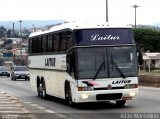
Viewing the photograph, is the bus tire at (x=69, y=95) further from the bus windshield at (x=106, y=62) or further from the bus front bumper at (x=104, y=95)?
the bus windshield at (x=106, y=62)

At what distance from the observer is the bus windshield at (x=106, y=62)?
59.4ft

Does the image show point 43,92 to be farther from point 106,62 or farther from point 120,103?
point 106,62

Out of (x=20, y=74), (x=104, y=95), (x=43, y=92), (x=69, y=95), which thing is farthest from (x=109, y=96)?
(x=20, y=74)

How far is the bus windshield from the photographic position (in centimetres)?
1811

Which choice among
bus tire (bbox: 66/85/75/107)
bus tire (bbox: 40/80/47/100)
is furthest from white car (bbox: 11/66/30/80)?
bus tire (bbox: 66/85/75/107)

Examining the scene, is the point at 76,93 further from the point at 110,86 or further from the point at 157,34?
the point at 157,34

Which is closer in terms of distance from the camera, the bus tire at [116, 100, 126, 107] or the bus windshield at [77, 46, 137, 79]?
the bus windshield at [77, 46, 137, 79]

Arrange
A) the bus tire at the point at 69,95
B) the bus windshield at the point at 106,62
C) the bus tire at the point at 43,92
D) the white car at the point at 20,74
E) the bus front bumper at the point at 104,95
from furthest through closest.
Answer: the white car at the point at 20,74
the bus tire at the point at 43,92
the bus tire at the point at 69,95
the bus windshield at the point at 106,62
the bus front bumper at the point at 104,95

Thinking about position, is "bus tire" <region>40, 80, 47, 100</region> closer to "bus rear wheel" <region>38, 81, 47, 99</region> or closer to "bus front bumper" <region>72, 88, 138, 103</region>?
"bus rear wheel" <region>38, 81, 47, 99</region>

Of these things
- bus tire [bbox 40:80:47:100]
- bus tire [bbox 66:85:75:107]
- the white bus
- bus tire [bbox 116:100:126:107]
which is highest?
the white bus

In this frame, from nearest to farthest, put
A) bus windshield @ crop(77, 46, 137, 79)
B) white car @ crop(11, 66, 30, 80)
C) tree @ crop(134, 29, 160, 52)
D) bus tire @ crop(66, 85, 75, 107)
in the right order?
bus windshield @ crop(77, 46, 137, 79) < bus tire @ crop(66, 85, 75, 107) < white car @ crop(11, 66, 30, 80) < tree @ crop(134, 29, 160, 52)

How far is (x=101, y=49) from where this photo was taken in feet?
60.4

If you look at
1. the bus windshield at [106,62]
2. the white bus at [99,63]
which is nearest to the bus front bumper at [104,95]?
the white bus at [99,63]

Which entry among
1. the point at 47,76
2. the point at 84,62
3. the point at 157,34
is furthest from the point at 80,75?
the point at 157,34
